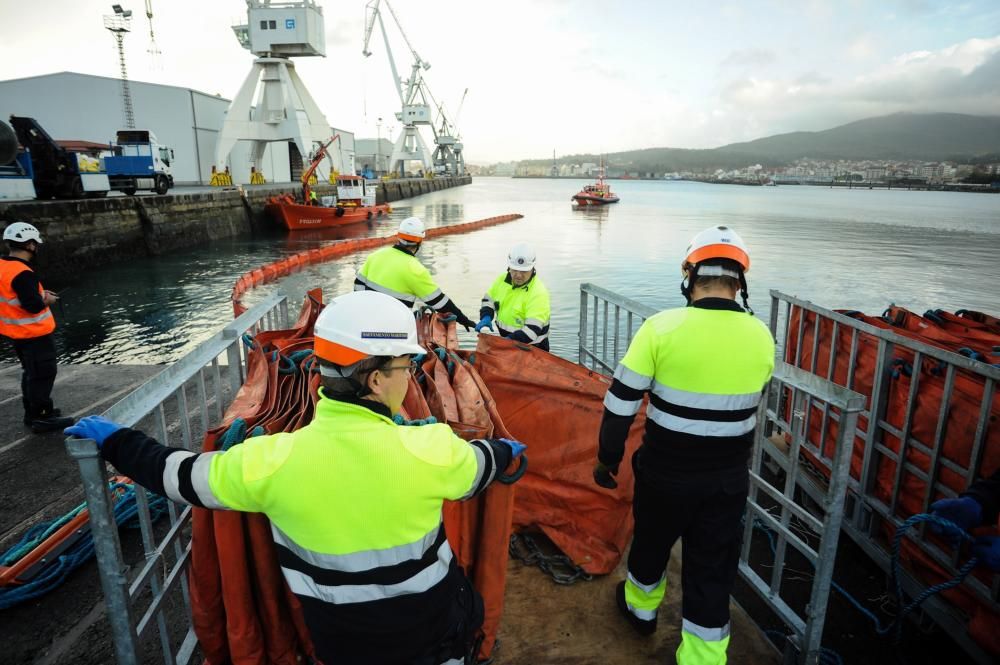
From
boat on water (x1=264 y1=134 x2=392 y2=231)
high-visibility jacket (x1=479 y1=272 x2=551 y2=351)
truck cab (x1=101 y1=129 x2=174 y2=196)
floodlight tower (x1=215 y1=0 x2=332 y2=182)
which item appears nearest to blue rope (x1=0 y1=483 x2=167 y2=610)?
high-visibility jacket (x1=479 y1=272 x2=551 y2=351)

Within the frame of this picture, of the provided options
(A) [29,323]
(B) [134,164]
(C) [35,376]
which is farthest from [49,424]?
(B) [134,164]

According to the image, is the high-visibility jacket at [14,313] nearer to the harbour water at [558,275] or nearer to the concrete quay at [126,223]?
the harbour water at [558,275]

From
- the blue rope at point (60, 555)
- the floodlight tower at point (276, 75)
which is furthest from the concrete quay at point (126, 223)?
the blue rope at point (60, 555)

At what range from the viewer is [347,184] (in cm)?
3578

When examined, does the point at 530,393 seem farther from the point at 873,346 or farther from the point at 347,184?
the point at 347,184

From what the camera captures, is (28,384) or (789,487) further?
(28,384)

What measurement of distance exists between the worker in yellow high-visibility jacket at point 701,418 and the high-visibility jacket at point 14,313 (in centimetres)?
520

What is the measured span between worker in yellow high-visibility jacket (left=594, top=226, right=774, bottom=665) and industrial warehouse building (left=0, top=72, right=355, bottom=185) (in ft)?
135

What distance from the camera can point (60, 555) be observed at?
11.1 ft

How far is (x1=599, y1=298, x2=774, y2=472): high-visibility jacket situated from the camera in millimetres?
2404

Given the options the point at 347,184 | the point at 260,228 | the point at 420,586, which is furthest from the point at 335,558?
the point at 347,184

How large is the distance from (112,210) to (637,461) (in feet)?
76.1

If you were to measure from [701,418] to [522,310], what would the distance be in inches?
127

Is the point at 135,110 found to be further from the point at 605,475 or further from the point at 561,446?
the point at 605,475
